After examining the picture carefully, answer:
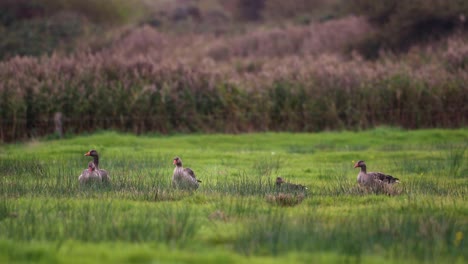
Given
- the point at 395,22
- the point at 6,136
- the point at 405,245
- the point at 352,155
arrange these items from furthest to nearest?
the point at 395,22
the point at 6,136
the point at 352,155
the point at 405,245

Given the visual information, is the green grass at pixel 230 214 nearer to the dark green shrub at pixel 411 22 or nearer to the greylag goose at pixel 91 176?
the greylag goose at pixel 91 176

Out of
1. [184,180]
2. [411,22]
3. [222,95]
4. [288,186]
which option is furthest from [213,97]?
[411,22]

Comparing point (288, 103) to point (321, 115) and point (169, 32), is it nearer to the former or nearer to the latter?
point (321, 115)

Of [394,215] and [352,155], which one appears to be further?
[352,155]

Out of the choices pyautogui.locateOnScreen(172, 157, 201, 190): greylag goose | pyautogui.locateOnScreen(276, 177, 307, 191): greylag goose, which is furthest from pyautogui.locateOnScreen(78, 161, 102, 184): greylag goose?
pyautogui.locateOnScreen(276, 177, 307, 191): greylag goose

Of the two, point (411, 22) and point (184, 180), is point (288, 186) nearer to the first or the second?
point (184, 180)

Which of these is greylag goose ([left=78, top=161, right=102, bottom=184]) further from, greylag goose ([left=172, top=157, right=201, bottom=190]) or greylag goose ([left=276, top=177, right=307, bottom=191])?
greylag goose ([left=276, top=177, right=307, bottom=191])

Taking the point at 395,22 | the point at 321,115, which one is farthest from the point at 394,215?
the point at 395,22

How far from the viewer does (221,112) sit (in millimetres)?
32812

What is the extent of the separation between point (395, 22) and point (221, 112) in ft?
70.6

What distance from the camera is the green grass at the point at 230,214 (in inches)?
364

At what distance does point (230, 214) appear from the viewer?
12.0m

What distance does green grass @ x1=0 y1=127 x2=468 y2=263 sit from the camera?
9.26 meters

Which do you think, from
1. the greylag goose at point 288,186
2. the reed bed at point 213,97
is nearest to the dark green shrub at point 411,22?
the reed bed at point 213,97
